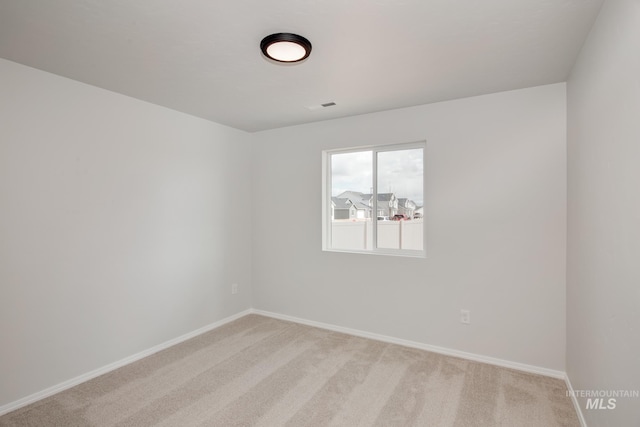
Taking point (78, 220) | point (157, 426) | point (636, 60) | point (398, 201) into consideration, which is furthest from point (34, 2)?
point (398, 201)

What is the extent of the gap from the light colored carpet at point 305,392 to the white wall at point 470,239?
327mm

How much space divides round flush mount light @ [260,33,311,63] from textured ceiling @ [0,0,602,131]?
5 centimetres

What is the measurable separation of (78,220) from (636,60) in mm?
3616

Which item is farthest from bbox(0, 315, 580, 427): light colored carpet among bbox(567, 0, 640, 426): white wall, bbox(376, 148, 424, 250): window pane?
bbox(376, 148, 424, 250): window pane

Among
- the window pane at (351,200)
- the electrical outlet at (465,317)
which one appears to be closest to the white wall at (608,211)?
the electrical outlet at (465,317)

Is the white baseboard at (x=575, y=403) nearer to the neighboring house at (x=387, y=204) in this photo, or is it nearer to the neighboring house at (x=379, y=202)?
the neighboring house at (x=379, y=202)

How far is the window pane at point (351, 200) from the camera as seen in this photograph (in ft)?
12.3

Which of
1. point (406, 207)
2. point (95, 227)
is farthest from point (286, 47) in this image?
point (95, 227)

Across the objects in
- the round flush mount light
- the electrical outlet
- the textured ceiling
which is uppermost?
the textured ceiling

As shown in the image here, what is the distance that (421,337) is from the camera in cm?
323

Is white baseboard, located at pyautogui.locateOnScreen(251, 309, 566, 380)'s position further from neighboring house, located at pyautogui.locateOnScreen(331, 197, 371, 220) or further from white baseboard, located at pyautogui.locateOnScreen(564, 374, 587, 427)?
neighboring house, located at pyautogui.locateOnScreen(331, 197, 371, 220)

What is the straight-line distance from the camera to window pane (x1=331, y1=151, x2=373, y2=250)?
3738mm

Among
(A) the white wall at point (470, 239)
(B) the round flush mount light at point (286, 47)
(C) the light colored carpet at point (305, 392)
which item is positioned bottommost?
(C) the light colored carpet at point (305, 392)

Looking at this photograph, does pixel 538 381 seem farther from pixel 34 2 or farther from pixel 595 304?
pixel 34 2
